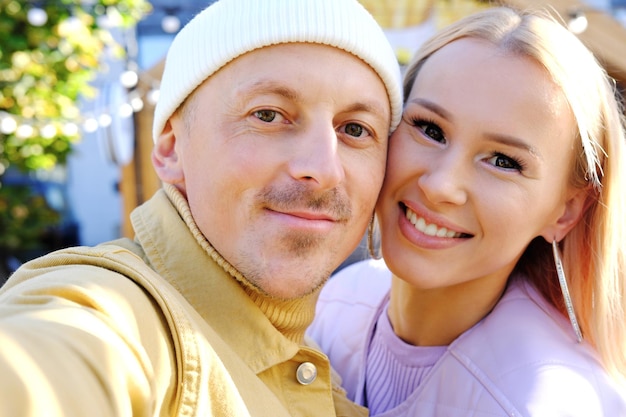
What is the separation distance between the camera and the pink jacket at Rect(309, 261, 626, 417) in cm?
160

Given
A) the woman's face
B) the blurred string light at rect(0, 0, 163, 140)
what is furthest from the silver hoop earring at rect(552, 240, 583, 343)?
the blurred string light at rect(0, 0, 163, 140)

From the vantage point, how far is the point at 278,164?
144 cm

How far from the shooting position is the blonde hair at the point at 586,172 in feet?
6.00

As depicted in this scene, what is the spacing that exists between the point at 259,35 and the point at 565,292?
124cm

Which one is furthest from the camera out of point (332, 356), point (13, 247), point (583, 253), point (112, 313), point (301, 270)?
point (13, 247)

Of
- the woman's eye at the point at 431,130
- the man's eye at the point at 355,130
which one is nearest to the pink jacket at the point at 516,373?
the woman's eye at the point at 431,130

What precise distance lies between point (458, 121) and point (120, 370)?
125cm

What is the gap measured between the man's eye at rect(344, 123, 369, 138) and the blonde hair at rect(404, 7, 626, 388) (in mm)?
530

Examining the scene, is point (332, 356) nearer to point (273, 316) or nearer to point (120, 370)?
point (273, 316)

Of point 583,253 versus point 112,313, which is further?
point 583,253

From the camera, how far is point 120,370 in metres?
0.87

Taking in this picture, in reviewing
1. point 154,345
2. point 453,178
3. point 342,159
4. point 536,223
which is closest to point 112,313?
point 154,345

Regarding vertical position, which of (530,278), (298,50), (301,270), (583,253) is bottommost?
(530,278)

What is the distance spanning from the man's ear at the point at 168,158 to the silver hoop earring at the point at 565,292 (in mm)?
1206
